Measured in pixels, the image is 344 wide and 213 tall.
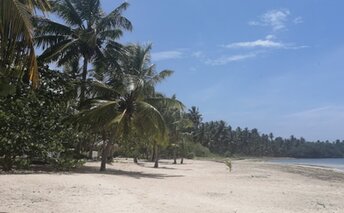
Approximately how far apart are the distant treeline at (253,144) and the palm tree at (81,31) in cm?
5334

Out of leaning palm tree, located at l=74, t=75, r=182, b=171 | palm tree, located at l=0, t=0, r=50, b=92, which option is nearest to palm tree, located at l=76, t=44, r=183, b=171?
leaning palm tree, located at l=74, t=75, r=182, b=171

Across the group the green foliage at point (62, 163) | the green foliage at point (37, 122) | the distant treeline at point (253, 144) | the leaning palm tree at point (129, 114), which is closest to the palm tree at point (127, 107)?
the leaning palm tree at point (129, 114)

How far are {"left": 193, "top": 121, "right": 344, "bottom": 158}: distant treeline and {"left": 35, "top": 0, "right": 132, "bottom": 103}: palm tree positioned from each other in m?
53.3

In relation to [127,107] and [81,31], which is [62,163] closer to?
[127,107]

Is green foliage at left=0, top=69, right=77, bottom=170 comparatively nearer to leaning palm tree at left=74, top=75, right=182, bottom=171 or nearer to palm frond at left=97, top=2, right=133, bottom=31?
leaning palm tree at left=74, top=75, right=182, bottom=171

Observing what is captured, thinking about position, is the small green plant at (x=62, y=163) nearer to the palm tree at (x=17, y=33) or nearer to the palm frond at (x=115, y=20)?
the palm frond at (x=115, y=20)

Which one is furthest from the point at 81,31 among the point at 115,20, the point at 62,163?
the point at 62,163

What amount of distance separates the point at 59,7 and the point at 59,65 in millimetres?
3335

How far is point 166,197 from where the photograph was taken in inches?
488

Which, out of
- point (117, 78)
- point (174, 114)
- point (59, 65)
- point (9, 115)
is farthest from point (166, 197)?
point (174, 114)

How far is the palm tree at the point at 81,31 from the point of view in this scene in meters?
22.9

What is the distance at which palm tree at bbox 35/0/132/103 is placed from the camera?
2289 cm

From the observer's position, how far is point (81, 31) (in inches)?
913

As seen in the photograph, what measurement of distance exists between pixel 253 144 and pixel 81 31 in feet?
401
